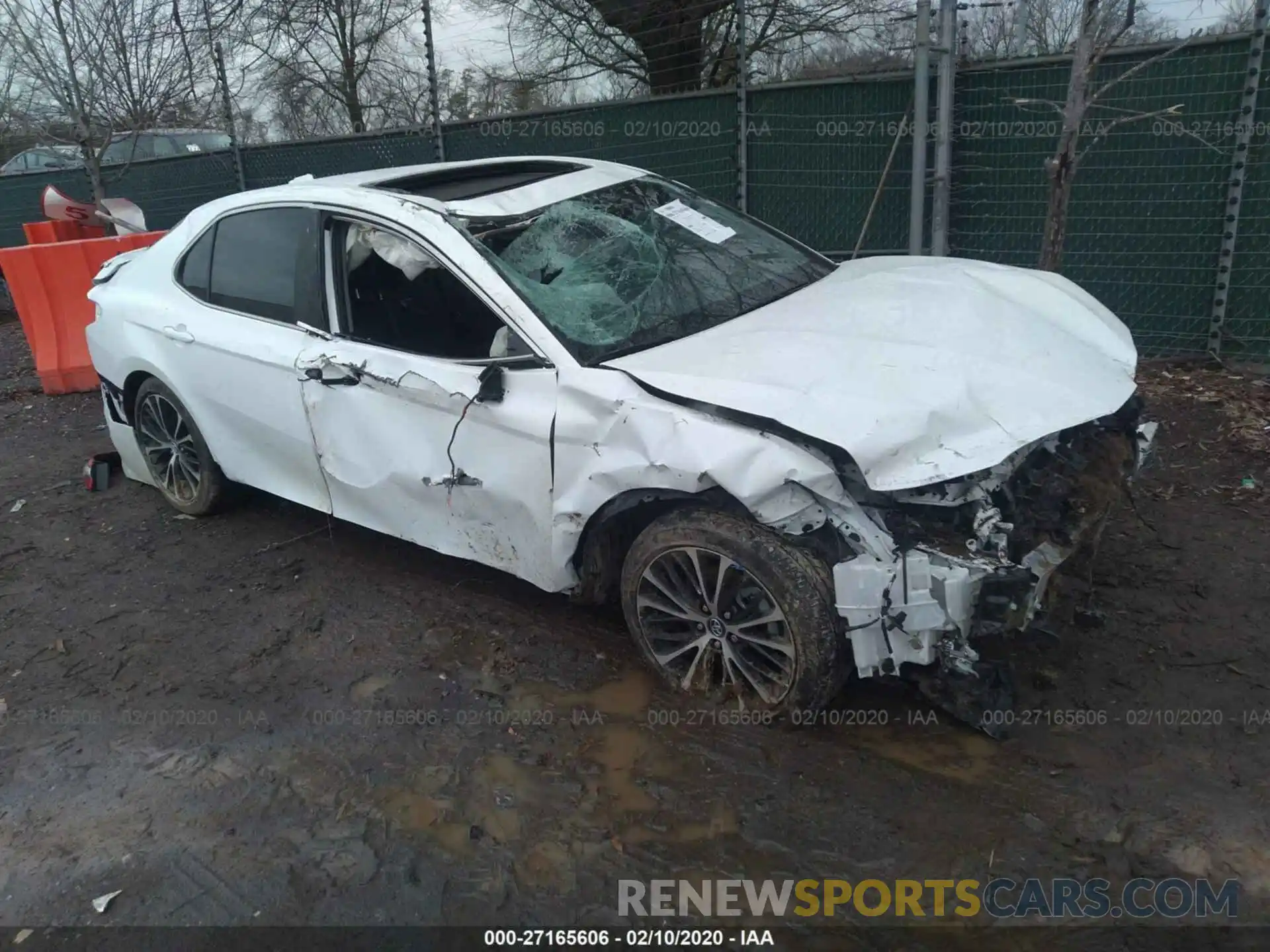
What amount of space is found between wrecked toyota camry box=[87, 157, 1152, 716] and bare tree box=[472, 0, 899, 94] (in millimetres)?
6262

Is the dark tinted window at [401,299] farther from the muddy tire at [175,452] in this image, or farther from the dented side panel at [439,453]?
the muddy tire at [175,452]

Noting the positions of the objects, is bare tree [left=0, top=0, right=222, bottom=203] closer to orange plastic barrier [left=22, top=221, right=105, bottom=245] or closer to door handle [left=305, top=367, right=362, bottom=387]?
orange plastic barrier [left=22, top=221, right=105, bottom=245]

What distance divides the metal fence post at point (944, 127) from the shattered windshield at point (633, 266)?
272cm

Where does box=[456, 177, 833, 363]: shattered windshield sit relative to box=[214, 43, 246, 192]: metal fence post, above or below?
below

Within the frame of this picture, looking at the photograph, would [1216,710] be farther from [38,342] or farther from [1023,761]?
[38,342]

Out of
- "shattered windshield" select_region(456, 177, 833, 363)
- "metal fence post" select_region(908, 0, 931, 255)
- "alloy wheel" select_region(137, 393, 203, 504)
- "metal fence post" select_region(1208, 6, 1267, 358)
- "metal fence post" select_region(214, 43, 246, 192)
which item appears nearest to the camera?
"shattered windshield" select_region(456, 177, 833, 363)

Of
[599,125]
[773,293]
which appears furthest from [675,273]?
→ [599,125]

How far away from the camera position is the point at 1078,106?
222 inches

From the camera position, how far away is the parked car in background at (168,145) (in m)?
12.1

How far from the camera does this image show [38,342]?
810 centimetres

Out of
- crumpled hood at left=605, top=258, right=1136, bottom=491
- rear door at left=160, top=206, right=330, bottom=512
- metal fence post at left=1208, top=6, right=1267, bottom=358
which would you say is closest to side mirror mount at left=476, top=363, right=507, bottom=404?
crumpled hood at left=605, top=258, right=1136, bottom=491

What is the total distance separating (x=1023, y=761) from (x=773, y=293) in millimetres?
2033

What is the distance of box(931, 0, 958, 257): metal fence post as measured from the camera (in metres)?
6.33

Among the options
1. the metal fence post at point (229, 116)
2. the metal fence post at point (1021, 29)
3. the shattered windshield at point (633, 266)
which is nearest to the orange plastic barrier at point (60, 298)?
the metal fence post at point (229, 116)
